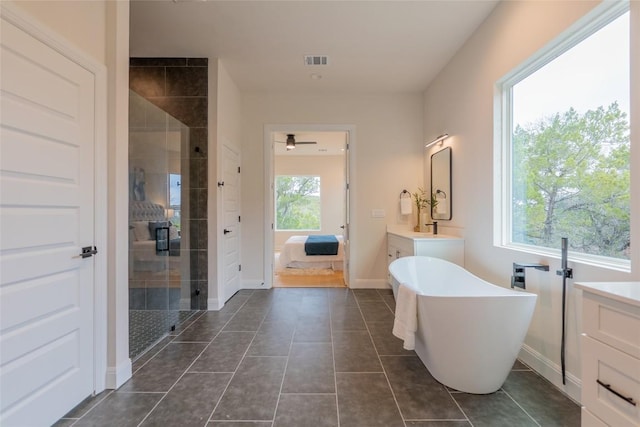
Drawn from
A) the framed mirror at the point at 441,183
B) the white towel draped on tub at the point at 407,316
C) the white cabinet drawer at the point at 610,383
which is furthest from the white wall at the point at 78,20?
the framed mirror at the point at 441,183

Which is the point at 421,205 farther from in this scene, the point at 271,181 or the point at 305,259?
the point at 305,259

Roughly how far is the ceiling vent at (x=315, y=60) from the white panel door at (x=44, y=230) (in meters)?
2.24

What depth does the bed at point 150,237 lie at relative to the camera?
2.29 m

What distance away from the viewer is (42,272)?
1.44m

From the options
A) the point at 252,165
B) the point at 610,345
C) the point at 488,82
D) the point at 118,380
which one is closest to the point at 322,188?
the point at 252,165

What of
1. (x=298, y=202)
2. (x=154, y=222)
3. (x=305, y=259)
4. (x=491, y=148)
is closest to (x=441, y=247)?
(x=491, y=148)

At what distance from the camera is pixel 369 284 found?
4.28 metres

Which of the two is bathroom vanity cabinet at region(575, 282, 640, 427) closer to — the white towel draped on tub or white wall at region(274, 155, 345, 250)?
the white towel draped on tub

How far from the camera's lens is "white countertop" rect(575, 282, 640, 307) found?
931 millimetres

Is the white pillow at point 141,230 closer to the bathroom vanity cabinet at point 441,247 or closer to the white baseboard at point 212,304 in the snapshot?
the white baseboard at point 212,304

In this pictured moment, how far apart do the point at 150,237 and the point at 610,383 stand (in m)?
2.93

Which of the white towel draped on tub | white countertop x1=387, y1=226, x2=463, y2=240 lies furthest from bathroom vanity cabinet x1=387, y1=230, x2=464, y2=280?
the white towel draped on tub

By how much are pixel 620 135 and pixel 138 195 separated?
3213 mm

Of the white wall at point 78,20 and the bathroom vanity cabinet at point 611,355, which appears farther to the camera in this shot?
the white wall at point 78,20
